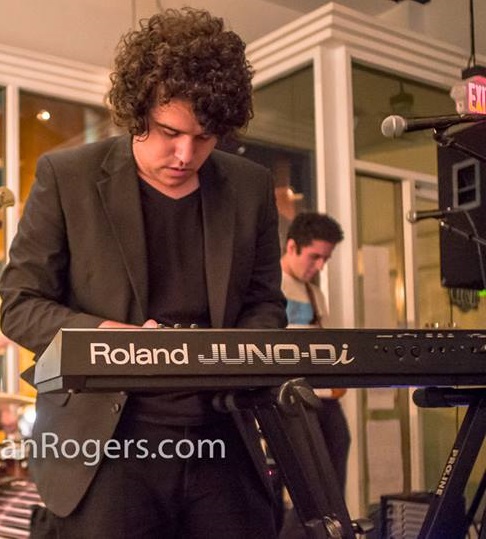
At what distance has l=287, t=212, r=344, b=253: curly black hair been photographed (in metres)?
3.41

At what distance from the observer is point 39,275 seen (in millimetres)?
1288

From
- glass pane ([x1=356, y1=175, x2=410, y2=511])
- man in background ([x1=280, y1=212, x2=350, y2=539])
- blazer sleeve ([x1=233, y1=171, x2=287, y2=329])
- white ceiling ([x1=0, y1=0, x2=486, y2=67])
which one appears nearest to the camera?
blazer sleeve ([x1=233, y1=171, x2=287, y2=329])

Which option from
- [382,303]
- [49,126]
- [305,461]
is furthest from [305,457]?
[49,126]

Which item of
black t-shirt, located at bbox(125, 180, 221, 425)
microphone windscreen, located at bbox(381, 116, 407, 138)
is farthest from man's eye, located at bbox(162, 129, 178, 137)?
microphone windscreen, located at bbox(381, 116, 407, 138)

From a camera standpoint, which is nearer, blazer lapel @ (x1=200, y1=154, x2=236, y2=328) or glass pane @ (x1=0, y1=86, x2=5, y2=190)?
blazer lapel @ (x1=200, y1=154, x2=236, y2=328)

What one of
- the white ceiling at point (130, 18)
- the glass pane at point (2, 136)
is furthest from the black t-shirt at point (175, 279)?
the white ceiling at point (130, 18)

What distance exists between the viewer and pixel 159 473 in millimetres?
1250

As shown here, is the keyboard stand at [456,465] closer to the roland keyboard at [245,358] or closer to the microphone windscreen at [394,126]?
the roland keyboard at [245,358]

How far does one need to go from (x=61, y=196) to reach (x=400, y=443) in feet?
11.6

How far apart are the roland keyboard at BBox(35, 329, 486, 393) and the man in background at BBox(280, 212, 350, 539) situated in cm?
215

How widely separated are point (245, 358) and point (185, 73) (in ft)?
1.61

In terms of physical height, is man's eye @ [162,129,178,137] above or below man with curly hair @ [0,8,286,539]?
above

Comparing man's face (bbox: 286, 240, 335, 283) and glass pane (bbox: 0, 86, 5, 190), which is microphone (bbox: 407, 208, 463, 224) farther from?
glass pane (bbox: 0, 86, 5, 190)

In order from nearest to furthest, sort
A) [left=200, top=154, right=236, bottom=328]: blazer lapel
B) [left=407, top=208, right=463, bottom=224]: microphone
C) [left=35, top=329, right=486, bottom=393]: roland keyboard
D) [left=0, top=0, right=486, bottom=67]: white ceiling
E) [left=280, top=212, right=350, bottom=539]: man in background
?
1. [left=35, top=329, right=486, bottom=393]: roland keyboard
2. [left=200, top=154, right=236, bottom=328]: blazer lapel
3. [left=407, top=208, right=463, bottom=224]: microphone
4. [left=280, top=212, right=350, bottom=539]: man in background
5. [left=0, top=0, right=486, bottom=67]: white ceiling
